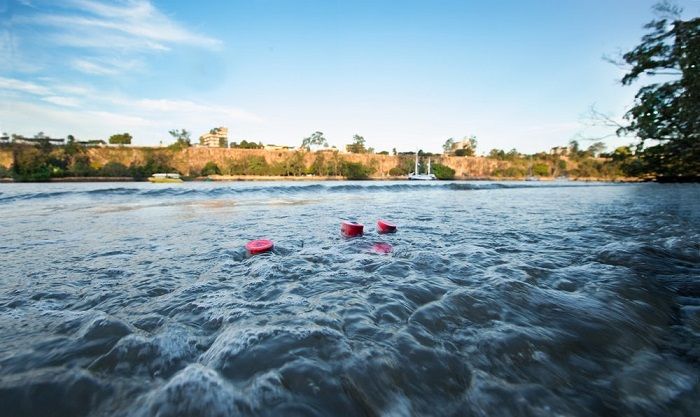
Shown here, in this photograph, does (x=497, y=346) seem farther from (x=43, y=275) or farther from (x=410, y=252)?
(x=43, y=275)

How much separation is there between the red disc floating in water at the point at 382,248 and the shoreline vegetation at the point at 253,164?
40458 millimetres

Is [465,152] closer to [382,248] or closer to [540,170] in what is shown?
[540,170]

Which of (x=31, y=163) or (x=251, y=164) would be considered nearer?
(x=31, y=163)

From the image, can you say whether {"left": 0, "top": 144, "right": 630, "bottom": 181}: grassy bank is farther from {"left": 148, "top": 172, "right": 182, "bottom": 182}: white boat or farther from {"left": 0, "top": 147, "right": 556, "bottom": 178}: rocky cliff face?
{"left": 148, "top": 172, "right": 182, "bottom": 182}: white boat

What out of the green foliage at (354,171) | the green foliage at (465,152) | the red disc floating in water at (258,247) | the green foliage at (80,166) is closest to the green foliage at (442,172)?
the green foliage at (354,171)

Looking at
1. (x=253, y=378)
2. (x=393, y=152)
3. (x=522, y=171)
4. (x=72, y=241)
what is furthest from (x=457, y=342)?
(x=522, y=171)

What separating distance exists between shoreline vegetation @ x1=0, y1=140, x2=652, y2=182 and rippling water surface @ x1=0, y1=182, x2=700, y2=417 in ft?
134

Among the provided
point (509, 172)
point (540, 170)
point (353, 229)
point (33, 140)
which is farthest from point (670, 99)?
point (540, 170)

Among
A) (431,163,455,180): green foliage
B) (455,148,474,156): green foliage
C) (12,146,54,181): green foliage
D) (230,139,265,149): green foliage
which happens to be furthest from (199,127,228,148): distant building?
(455,148,474,156): green foliage

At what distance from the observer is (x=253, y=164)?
229 feet

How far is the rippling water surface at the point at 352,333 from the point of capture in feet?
4.85

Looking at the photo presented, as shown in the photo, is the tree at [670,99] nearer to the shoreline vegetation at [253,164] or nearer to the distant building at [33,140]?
the shoreline vegetation at [253,164]

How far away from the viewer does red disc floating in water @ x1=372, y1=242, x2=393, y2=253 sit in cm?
457

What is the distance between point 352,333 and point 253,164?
71749 millimetres
